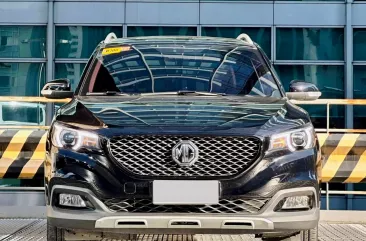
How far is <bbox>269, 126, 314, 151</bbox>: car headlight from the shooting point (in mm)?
4434

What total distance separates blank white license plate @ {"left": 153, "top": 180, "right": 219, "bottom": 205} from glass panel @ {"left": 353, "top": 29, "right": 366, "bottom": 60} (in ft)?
45.8

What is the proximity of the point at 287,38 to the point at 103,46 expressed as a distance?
11.8 m

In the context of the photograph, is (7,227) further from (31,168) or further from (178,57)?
(178,57)

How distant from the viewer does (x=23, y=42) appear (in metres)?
17.6

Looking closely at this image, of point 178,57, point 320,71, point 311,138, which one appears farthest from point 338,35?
point 311,138

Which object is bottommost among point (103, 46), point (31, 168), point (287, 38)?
point (31, 168)

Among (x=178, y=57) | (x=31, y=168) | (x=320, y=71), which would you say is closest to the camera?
(x=178, y=57)

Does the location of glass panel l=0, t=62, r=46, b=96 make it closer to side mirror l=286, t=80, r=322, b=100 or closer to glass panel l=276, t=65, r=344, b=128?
glass panel l=276, t=65, r=344, b=128

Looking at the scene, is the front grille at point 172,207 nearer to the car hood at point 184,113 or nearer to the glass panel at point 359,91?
the car hood at point 184,113

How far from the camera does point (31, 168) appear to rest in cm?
820

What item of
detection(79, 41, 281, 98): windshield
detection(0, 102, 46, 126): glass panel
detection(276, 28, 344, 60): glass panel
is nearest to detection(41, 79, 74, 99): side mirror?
detection(79, 41, 281, 98): windshield

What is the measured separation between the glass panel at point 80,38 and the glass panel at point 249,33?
2310 mm

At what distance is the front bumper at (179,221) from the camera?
428 cm

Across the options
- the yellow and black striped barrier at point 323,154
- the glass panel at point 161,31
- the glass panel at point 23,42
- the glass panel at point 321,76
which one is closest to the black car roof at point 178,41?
the yellow and black striped barrier at point 323,154
